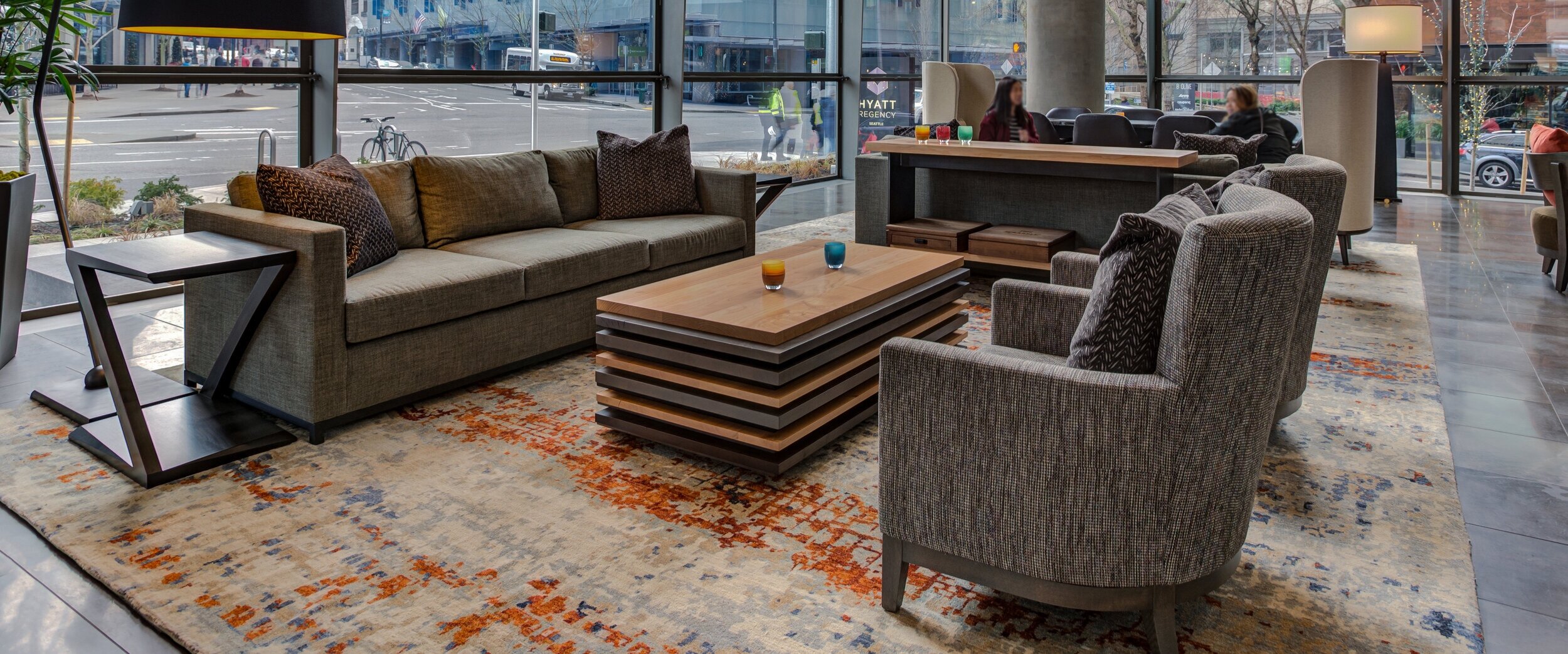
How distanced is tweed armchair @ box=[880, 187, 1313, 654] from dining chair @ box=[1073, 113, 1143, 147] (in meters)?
5.42

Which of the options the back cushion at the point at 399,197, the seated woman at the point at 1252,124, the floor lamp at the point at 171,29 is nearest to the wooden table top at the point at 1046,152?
the seated woman at the point at 1252,124

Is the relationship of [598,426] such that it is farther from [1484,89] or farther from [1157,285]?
[1484,89]

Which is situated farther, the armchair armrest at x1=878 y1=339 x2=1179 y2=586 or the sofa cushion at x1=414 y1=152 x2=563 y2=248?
the sofa cushion at x1=414 y1=152 x2=563 y2=248

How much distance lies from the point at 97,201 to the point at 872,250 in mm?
3756

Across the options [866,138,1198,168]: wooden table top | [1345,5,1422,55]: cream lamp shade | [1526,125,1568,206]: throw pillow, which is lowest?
[866,138,1198,168]: wooden table top

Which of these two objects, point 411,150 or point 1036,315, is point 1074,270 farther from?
point 411,150

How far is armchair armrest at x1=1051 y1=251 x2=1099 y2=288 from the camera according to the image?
3.05 m

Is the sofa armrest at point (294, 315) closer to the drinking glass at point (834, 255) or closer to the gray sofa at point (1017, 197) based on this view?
the drinking glass at point (834, 255)

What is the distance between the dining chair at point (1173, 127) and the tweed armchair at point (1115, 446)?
5348 millimetres

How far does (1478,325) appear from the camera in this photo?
4.67 m

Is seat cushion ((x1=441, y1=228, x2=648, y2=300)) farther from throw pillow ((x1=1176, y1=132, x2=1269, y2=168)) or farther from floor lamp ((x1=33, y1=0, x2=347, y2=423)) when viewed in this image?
throw pillow ((x1=1176, y1=132, x2=1269, y2=168))

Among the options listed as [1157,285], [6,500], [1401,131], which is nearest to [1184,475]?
[1157,285]

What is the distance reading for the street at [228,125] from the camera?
4.83 m

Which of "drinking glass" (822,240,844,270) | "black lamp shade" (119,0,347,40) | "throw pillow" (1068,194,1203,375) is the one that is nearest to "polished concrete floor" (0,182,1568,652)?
"throw pillow" (1068,194,1203,375)
